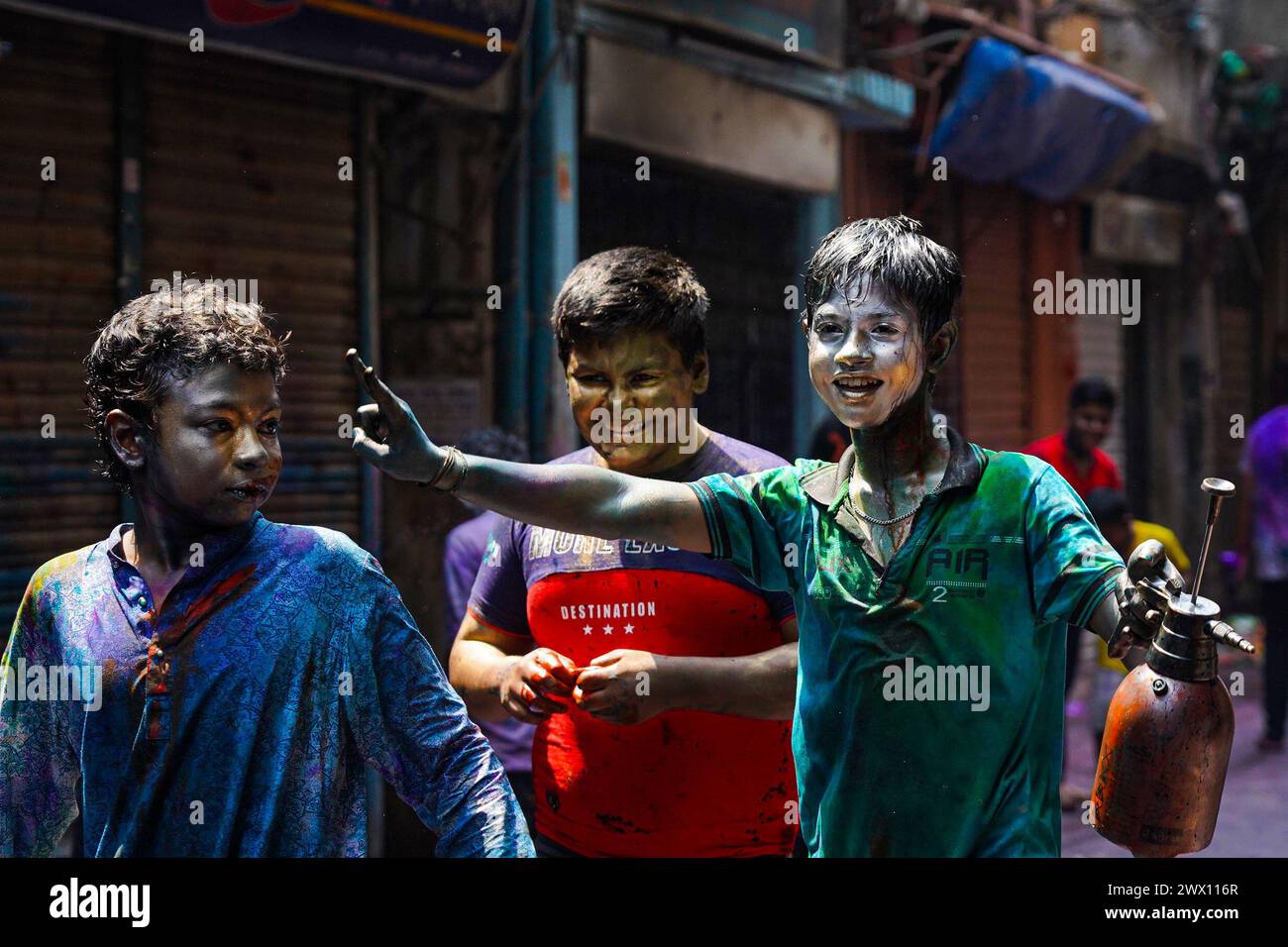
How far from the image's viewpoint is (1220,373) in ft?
48.9

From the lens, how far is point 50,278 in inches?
202

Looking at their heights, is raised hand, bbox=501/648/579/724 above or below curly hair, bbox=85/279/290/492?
below

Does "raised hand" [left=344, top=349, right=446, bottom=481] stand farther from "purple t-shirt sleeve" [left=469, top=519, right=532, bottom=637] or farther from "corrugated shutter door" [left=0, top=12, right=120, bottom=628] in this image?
"corrugated shutter door" [left=0, top=12, right=120, bottom=628]

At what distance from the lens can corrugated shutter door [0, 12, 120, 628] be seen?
16.4 ft

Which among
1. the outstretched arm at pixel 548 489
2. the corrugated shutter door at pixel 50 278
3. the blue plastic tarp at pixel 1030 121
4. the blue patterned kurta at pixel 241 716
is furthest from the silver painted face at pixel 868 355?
the blue plastic tarp at pixel 1030 121

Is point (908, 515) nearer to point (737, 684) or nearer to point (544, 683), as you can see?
point (737, 684)

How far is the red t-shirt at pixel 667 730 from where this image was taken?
2.84 m

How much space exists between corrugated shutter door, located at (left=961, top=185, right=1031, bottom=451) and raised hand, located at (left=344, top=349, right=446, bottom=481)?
29.5 feet

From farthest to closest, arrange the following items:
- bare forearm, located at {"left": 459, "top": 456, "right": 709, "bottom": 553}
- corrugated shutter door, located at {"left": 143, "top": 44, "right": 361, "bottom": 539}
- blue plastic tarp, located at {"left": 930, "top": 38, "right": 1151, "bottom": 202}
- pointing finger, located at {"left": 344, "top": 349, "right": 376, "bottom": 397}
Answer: blue plastic tarp, located at {"left": 930, "top": 38, "right": 1151, "bottom": 202}, corrugated shutter door, located at {"left": 143, "top": 44, "right": 361, "bottom": 539}, bare forearm, located at {"left": 459, "top": 456, "right": 709, "bottom": 553}, pointing finger, located at {"left": 344, "top": 349, "right": 376, "bottom": 397}

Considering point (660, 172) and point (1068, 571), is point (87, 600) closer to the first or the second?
point (1068, 571)

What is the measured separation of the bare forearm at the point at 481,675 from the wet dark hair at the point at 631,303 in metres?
0.59

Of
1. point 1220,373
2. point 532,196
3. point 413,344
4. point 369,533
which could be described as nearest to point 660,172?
point 532,196

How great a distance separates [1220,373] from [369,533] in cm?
1106

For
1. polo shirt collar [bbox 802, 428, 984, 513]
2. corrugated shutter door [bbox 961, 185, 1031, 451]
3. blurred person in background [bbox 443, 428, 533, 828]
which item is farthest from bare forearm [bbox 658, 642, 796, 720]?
corrugated shutter door [bbox 961, 185, 1031, 451]
